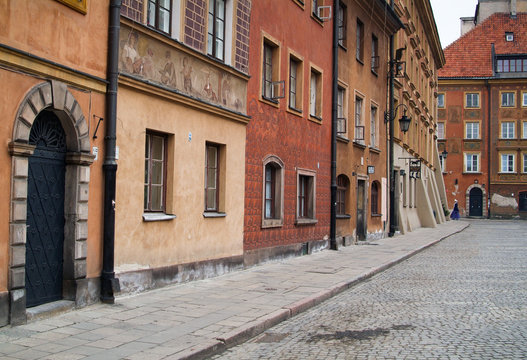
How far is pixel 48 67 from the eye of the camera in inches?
314

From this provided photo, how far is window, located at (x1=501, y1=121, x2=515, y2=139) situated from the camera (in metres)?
58.3

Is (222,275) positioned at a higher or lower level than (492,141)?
lower

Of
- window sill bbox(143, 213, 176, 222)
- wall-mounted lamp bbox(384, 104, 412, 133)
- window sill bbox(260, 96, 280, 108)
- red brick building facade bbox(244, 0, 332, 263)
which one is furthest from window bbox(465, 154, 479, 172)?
window sill bbox(143, 213, 176, 222)

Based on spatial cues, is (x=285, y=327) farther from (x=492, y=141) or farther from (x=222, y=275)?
(x=492, y=141)

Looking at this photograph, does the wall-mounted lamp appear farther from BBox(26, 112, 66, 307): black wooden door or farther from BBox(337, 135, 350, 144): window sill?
BBox(26, 112, 66, 307): black wooden door

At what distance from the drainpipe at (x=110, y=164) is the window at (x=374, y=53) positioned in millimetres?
17151

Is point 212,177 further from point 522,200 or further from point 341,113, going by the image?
point 522,200

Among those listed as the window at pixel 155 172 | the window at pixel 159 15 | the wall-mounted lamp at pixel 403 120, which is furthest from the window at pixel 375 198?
the window at pixel 159 15

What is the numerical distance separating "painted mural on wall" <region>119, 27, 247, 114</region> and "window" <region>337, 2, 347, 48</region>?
27.5 ft

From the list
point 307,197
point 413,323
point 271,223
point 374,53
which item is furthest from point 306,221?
point 374,53

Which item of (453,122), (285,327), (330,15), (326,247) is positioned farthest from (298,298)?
(453,122)

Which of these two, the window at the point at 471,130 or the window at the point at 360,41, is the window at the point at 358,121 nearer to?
the window at the point at 360,41

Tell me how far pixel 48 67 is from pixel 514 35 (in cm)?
6090

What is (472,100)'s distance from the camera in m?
59.2
